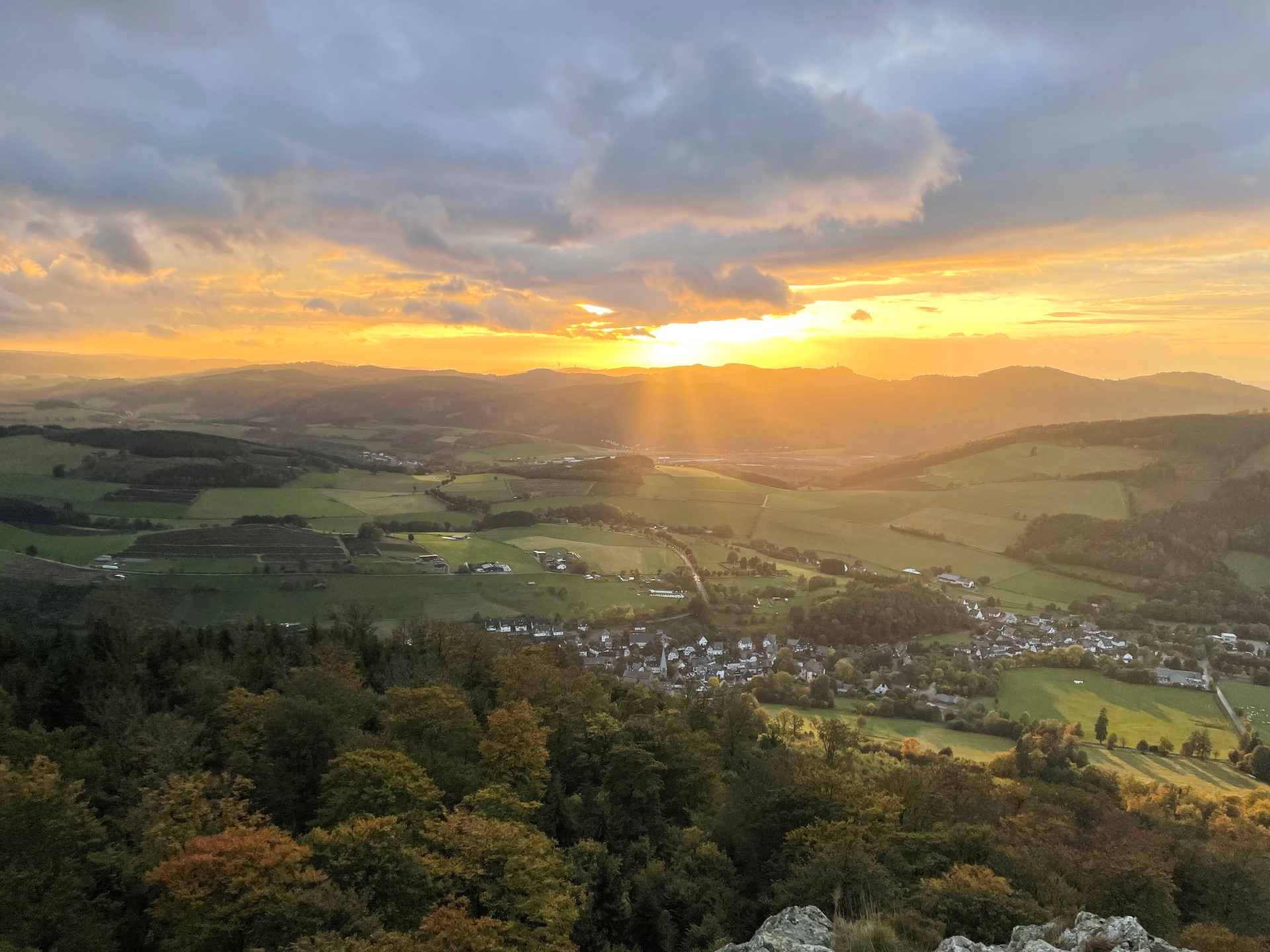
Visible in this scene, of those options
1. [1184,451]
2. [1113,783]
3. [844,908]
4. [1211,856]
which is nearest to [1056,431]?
[1184,451]

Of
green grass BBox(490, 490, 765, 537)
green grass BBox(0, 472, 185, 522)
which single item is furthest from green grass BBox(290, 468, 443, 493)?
green grass BBox(490, 490, 765, 537)

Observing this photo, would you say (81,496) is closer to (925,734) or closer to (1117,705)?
(925,734)

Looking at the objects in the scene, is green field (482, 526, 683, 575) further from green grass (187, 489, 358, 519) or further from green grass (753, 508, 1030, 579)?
green grass (187, 489, 358, 519)

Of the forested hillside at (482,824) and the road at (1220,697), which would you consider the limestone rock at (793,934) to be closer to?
the forested hillside at (482,824)

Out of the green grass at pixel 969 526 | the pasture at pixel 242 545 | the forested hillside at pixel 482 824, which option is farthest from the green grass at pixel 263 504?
the green grass at pixel 969 526

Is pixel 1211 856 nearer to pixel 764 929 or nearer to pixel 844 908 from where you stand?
pixel 844 908

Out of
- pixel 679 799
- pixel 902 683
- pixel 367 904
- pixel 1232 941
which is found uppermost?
pixel 367 904
